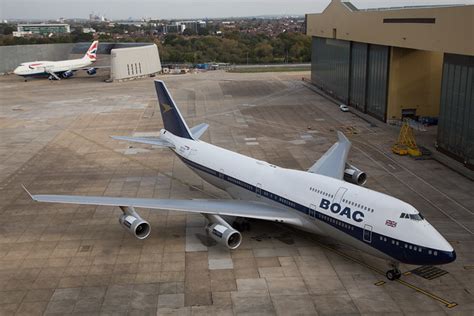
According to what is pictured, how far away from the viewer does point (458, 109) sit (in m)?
48.1

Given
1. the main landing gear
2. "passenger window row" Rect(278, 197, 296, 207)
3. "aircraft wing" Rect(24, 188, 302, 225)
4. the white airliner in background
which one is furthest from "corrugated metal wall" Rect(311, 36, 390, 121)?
the white airliner in background

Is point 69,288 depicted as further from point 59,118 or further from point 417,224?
point 59,118

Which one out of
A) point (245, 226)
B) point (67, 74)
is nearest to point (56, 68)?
point (67, 74)

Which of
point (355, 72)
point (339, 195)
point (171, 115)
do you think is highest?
point (171, 115)

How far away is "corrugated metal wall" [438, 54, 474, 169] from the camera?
151ft

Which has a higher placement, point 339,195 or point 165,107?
point 165,107

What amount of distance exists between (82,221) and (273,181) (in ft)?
47.6

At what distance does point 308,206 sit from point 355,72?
5460cm

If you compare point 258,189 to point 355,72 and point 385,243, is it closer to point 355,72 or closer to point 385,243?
A: point 385,243

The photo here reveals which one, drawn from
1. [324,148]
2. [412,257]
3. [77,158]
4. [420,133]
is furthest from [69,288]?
[420,133]

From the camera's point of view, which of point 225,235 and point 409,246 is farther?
point 225,235

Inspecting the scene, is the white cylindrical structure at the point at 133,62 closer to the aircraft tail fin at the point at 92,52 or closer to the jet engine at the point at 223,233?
the aircraft tail fin at the point at 92,52

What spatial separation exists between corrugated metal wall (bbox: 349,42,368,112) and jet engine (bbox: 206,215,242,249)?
51.5 meters

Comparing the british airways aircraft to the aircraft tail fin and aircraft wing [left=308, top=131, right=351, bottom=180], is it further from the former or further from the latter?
the aircraft tail fin
